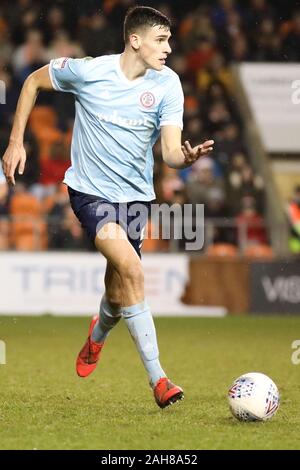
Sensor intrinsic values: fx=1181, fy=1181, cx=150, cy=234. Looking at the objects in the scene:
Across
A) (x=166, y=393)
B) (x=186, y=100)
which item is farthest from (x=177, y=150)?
(x=186, y=100)

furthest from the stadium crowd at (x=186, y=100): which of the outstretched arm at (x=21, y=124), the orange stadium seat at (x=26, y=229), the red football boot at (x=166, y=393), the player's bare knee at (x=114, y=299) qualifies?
the red football boot at (x=166, y=393)

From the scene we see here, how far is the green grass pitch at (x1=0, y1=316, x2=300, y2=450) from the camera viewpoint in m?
5.92

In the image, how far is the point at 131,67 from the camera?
24.5 ft

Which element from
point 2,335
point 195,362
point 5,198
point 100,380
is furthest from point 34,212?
point 100,380

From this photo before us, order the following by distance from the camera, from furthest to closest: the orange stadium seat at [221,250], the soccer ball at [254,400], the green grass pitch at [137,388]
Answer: the orange stadium seat at [221,250]
the soccer ball at [254,400]
the green grass pitch at [137,388]

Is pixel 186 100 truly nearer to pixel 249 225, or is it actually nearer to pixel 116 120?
pixel 249 225

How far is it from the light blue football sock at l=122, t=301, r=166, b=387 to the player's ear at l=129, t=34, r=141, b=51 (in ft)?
5.23

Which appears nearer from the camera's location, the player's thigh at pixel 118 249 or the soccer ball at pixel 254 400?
the soccer ball at pixel 254 400

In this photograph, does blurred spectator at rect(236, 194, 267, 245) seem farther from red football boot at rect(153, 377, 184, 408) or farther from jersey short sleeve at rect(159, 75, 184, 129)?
red football boot at rect(153, 377, 184, 408)

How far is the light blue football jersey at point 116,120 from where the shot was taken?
7391mm

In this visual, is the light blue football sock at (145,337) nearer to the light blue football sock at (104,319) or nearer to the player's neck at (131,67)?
the light blue football sock at (104,319)

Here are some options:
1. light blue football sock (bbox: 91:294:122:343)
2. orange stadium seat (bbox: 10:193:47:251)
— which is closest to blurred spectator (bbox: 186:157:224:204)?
orange stadium seat (bbox: 10:193:47:251)

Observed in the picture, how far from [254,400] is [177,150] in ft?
5.14
